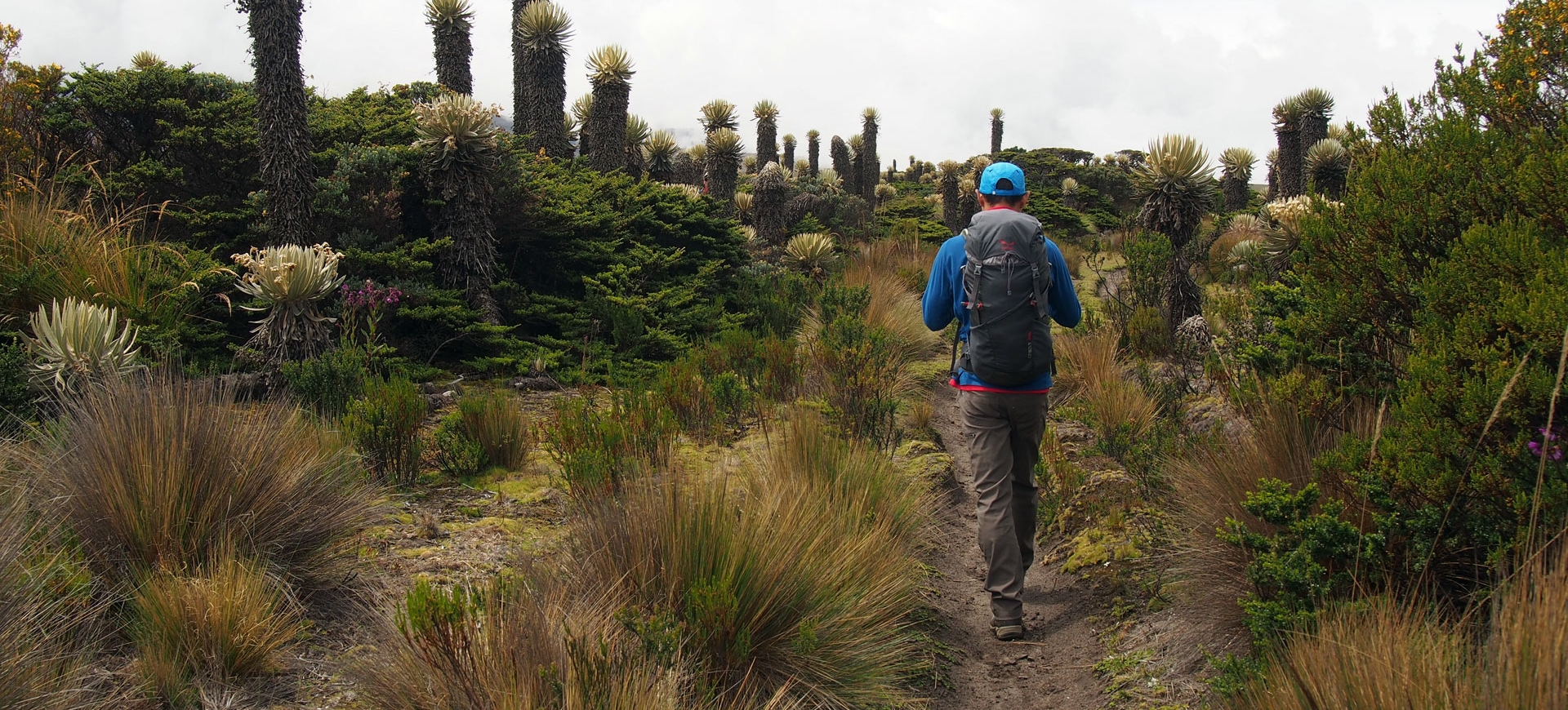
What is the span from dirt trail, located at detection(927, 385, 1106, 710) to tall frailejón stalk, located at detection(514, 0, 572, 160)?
1051 centimetres

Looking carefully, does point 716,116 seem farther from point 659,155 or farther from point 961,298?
point 961,298

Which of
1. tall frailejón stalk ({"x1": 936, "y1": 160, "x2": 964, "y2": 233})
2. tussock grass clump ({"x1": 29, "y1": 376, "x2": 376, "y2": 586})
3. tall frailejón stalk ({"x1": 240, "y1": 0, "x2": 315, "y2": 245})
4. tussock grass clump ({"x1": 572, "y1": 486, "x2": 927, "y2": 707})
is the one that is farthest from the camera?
tall frailejón stalk ({"x1": 936, "y1": 160, "x2": 964, "y2": 233})

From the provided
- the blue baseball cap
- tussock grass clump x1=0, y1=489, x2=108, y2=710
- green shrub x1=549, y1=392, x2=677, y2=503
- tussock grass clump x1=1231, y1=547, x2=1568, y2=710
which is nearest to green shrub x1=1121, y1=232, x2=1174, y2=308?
green shrub x1=549, y1=392, x2=677, y2=503

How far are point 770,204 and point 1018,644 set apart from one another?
12655mm

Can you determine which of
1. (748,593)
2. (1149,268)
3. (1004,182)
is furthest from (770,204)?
(748,593)

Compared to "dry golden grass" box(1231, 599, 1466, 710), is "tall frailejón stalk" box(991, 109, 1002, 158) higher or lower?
higher

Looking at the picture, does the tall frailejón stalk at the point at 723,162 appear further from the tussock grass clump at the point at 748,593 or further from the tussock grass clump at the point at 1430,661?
the tussock grass clump at the point at 1430,661

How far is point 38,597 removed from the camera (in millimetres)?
2717

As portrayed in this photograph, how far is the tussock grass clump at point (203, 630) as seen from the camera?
284 centimetres

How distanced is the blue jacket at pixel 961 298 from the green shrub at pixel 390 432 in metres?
3.14

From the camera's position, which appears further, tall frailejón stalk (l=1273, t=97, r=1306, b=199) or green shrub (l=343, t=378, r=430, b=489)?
tall frailejón stalk (l=1273, t=97, r=1306, b=199)

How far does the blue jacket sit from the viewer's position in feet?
13.7

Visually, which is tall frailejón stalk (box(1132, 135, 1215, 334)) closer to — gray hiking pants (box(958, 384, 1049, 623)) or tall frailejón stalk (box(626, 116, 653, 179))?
gray hiking pants (box(958, 384, 1049, 623))

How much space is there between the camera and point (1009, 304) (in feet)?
13.0
